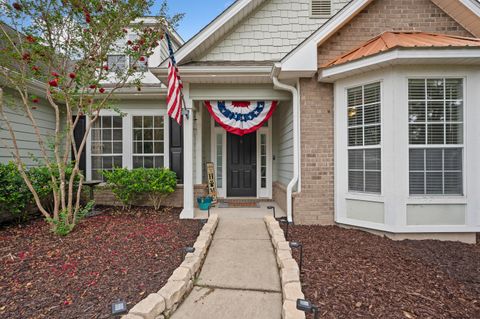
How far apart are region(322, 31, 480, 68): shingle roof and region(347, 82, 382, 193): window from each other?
0.57 m

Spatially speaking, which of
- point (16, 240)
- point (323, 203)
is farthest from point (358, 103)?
point (16, 240)

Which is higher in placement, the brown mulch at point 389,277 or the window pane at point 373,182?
the window pane at point 373,182

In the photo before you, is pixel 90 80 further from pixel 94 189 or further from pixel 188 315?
pixel 188 315

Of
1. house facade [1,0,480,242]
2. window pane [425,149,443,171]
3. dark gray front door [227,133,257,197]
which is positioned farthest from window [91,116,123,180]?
window pane [425,149,443,171]

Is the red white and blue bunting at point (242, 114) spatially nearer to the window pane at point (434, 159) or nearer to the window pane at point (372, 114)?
the window pane at point (372, 114)

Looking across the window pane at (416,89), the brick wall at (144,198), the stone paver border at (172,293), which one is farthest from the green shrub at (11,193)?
the window pane at (416,89)

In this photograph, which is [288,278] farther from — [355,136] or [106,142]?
[106,142]

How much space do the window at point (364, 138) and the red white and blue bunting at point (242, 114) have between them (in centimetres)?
170

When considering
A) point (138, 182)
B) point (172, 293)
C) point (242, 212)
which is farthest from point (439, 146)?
point (138, 182)

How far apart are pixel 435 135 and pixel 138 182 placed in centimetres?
608

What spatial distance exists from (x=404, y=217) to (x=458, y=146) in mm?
1487

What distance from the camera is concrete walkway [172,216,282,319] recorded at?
221 centimetres

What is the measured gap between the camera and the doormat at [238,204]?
6.05 meters

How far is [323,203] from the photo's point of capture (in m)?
4.68
